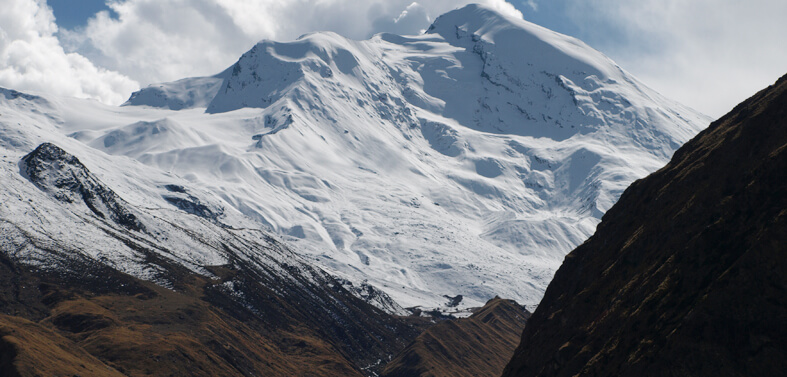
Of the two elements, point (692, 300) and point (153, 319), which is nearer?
point (692, 300)

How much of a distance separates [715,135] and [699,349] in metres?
41.4

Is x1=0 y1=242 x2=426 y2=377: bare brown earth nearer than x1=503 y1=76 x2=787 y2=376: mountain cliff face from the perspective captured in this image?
Result: No

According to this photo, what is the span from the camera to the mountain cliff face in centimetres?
6456

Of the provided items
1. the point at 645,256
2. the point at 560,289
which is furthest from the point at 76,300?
the point at 645,256

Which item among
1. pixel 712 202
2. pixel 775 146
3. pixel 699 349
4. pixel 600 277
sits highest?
pixel 775 146

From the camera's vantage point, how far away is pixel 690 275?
2977 inches

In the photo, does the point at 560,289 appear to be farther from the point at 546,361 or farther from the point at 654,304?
the point at 654,304

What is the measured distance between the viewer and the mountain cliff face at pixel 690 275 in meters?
64.6

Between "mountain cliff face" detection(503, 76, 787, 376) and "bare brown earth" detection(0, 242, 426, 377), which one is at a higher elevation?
"mountain cliff face" detection(503, 76, 787, 376)

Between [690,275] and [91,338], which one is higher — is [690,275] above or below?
above

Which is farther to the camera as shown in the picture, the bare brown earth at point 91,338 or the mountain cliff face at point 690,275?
the bare brown earth at point 91,338

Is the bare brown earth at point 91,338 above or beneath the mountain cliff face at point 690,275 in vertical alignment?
beneath

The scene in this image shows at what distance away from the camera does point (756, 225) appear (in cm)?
7219

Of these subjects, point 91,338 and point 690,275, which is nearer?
point 690,275
